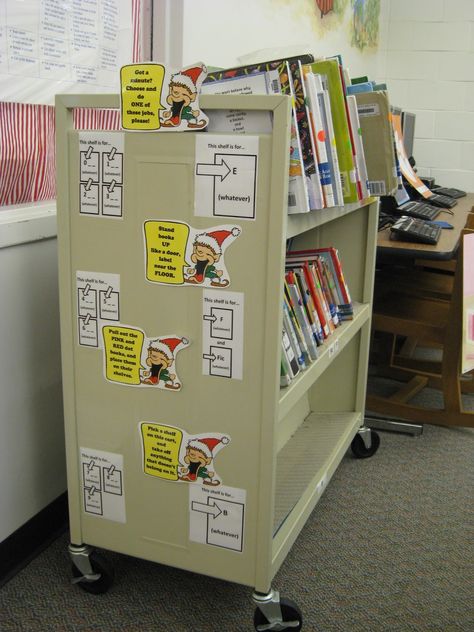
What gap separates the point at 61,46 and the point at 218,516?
1.08 metres

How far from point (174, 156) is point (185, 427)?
1.72ft

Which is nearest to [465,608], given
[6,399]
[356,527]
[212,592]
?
[356,527]

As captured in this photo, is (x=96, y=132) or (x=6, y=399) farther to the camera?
(x=6, y=399)

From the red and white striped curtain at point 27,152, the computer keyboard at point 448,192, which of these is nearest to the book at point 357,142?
the red and white striped curtain at point 27,152

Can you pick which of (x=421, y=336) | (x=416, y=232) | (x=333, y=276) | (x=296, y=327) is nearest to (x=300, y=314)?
(x=296, y=327)

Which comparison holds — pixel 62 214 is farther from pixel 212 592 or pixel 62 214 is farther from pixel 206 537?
pixel 212 592

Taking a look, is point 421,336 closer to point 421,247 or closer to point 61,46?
point 421,247

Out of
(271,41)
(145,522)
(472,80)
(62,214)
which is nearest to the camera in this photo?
(62,214)

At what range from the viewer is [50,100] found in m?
1.50

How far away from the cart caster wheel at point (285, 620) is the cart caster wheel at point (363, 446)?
0.91m

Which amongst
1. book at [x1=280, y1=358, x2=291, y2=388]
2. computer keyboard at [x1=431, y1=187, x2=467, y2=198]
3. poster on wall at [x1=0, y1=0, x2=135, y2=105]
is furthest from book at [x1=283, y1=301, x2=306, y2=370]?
computer keyboard at [x1=431, y1=187, x2=467, y2=198]

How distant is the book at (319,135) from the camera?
4.44ft

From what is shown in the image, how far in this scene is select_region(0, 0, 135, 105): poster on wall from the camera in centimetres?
136

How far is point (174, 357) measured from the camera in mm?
1302
